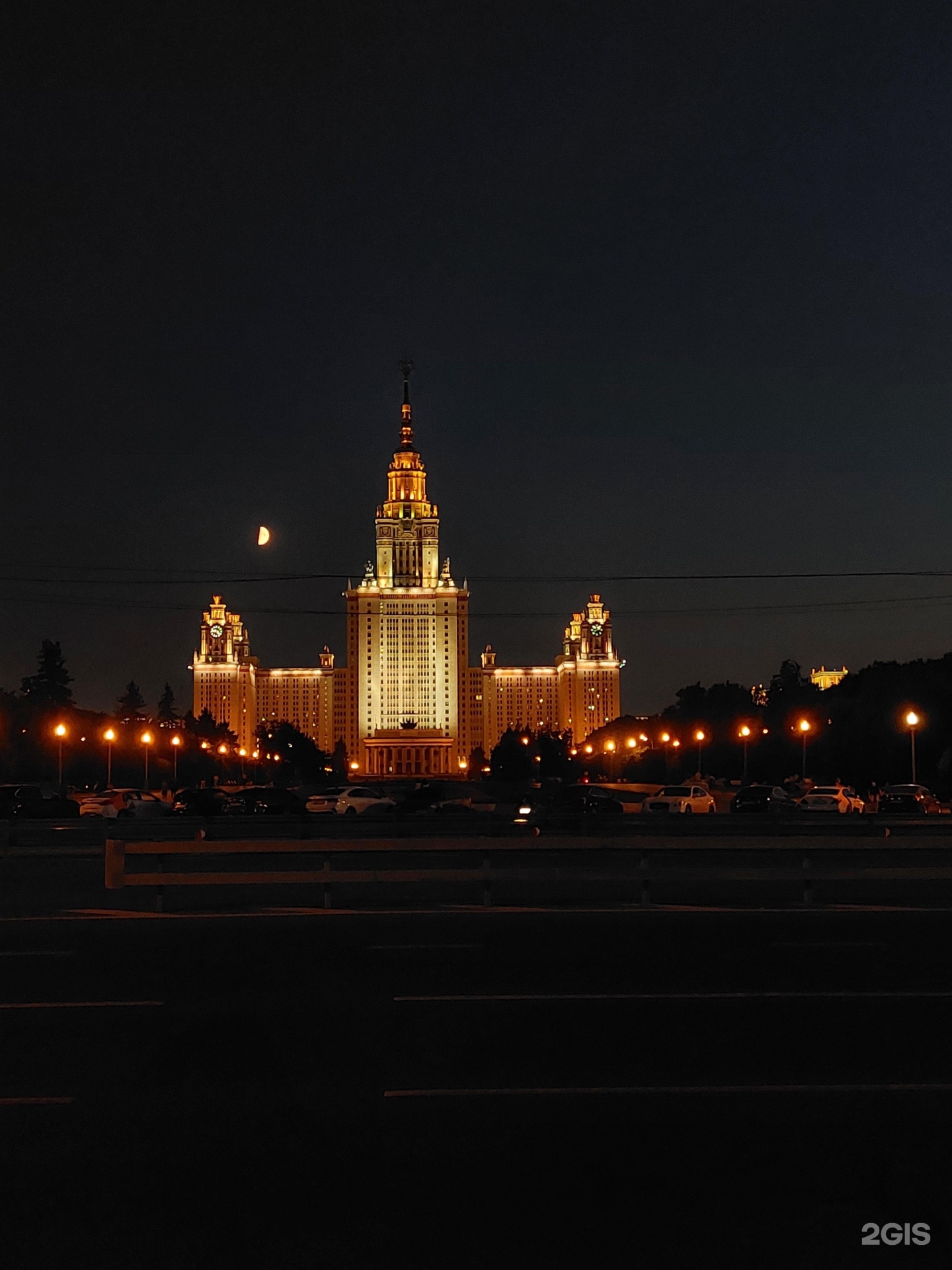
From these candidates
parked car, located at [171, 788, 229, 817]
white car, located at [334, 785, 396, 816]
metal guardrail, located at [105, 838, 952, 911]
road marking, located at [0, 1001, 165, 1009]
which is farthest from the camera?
white car, located at [334, 785, 396, 816]

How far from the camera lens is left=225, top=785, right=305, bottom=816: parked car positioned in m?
58.8

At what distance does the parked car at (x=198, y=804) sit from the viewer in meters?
57.7

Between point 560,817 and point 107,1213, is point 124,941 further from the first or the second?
point 560,817

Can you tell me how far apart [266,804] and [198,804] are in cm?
322

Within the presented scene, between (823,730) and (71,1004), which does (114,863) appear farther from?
(823,730)

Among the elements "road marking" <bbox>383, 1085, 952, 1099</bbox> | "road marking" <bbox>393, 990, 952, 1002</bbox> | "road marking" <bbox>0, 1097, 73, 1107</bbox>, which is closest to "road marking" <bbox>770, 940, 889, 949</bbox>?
"road marking" <bbox>393, 990, 952, 1002</bbox>

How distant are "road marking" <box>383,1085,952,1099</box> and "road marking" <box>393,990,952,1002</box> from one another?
3785 millimetres

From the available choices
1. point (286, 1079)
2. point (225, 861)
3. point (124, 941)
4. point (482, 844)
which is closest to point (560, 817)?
point (225, 861)

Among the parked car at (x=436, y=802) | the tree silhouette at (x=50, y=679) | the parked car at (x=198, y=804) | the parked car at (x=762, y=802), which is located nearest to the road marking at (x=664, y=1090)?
the parked car at (x=436, y=802)

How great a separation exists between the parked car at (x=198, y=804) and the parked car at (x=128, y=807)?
1.86 ft

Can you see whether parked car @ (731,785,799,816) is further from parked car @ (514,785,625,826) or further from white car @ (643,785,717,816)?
parked car @ (514,785,625,826)

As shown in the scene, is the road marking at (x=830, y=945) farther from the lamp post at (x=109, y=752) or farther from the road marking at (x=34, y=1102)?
the lamp post at (x=109, y=752)

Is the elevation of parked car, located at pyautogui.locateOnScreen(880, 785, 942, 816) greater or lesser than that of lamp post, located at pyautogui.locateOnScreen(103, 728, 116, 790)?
lesser

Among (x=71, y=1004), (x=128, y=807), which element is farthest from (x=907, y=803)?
(x=71, y=1004)
